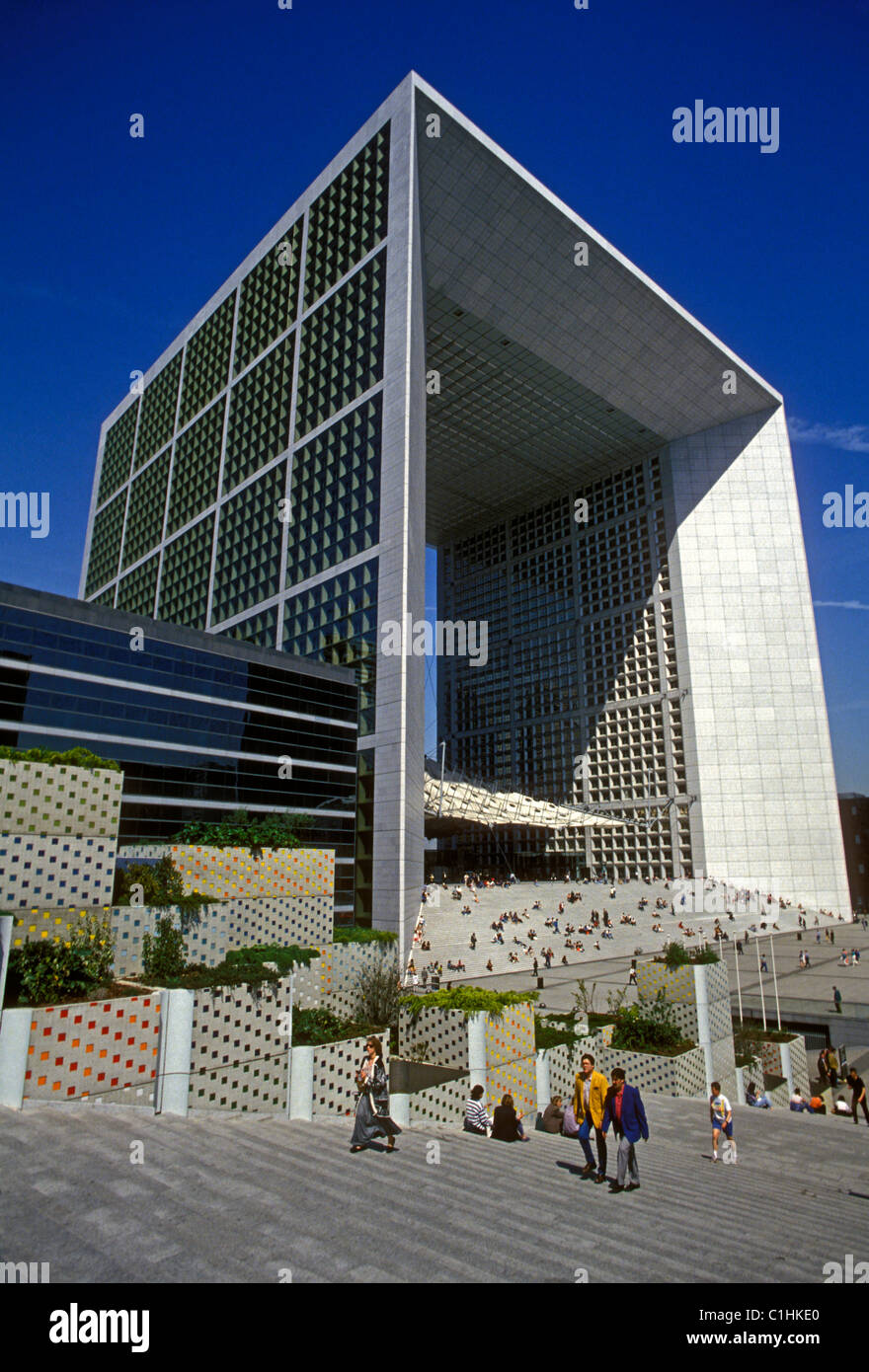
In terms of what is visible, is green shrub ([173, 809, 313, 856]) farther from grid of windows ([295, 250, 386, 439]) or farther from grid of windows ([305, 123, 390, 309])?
grid of windows ([305, 123, 390, 309])

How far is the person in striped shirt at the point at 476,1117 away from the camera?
13.7m

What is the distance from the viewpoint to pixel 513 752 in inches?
3622

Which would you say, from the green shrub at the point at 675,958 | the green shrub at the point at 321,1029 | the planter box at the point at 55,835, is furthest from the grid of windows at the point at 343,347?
the green shrub at the point at 321,1029

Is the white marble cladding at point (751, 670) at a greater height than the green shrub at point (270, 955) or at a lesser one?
greater

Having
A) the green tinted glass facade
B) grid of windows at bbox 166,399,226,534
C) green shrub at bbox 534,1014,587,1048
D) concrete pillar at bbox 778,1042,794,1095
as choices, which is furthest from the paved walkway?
grid of windows at bbox 166,399,226,534

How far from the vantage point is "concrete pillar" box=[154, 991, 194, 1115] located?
12156mm

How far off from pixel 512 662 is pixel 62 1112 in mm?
84794

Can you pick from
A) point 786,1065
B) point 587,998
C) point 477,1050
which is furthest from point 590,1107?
point 587,998

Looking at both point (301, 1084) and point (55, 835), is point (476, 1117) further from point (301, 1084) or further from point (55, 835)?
point (55, 835)

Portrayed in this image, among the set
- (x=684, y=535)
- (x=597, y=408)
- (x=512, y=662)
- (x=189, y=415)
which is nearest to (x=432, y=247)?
(x=597, y=408)

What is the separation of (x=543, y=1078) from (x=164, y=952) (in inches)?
352

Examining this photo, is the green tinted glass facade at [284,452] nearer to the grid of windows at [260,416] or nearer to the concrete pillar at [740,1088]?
the grid of windows at [260,416]

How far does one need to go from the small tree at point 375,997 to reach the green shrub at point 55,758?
8.84 metres

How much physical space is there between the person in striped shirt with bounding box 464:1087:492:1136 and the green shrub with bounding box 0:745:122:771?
12.3 m
